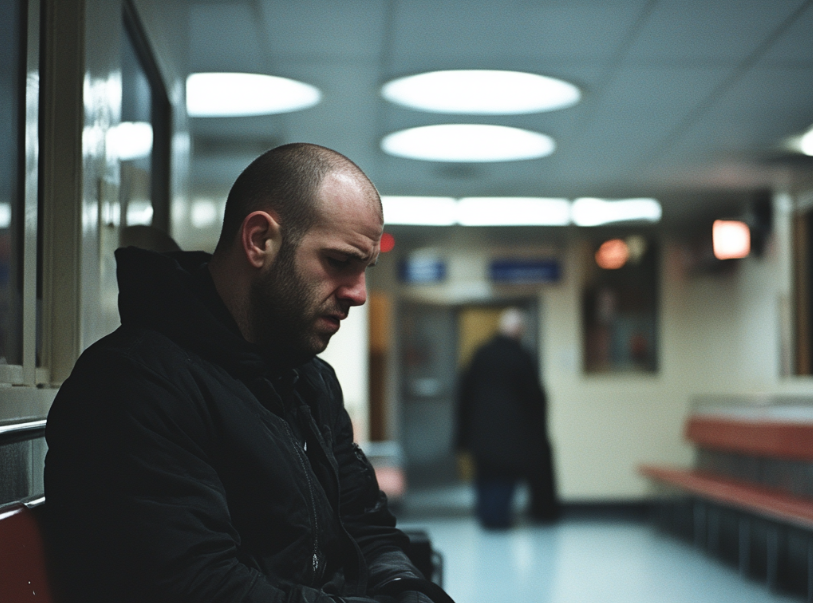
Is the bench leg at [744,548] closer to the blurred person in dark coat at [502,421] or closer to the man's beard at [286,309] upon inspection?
the blurred person in dark coat at [502,421]

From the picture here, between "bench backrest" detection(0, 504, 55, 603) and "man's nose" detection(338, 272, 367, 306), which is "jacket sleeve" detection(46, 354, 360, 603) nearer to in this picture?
"bench backrest" detection(0, 504, 55, 603)

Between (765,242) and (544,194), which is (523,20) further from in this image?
(765,242)


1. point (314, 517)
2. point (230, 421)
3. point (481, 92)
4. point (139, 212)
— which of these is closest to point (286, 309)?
point (230, 421)

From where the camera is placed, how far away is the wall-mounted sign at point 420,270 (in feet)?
30.4

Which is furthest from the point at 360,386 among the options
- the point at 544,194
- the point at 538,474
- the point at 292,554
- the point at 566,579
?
the point at 292,554

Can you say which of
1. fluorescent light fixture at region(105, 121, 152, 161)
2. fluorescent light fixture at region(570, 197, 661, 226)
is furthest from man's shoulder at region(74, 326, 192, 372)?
Result: fluorescent light fixture at region(570, 197, 661, 226)

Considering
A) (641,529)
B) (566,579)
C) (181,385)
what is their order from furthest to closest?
(641,529)
(566,579)
(181,385)

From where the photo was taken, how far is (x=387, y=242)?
352 inches

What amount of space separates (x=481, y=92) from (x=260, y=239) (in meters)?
3.69

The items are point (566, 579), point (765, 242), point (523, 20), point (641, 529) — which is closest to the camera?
point (523, 20)

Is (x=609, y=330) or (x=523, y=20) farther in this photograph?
(x=609, y=330)

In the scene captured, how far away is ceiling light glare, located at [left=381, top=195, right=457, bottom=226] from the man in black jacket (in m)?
6.22

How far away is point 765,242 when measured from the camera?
7.55 meters

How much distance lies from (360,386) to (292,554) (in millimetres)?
7413
